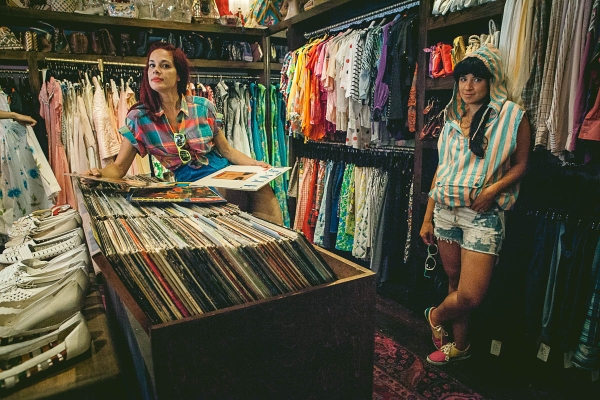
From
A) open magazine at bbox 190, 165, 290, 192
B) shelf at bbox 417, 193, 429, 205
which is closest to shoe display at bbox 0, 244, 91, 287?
open magazine at bbox 190, 165, 290, 192

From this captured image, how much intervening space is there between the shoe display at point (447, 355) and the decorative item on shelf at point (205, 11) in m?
3.76

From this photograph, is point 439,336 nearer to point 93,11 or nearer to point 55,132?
point 55,132

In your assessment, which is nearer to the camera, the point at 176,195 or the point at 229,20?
the point at 176,195

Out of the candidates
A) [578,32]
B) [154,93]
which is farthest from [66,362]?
[578,32]

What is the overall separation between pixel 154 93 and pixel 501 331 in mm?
2212

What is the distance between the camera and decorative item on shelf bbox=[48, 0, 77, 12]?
376cm

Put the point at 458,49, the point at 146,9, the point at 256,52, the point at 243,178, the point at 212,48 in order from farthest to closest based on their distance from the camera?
the point at 256,52 < the point at 212,48 < the point at 146,9 < the point at 458,49 < the point at 243,178

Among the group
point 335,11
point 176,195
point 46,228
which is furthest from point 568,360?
point 335,11

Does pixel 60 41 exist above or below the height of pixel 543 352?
above

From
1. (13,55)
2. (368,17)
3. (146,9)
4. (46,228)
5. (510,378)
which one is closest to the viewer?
(46,228)

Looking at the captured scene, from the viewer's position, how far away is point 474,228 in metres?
2.06

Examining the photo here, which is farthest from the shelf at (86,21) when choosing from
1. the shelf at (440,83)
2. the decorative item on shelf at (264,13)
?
the shelf at (440,83)

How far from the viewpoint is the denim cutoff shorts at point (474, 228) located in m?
2.02

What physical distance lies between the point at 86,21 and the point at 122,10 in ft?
1.15
